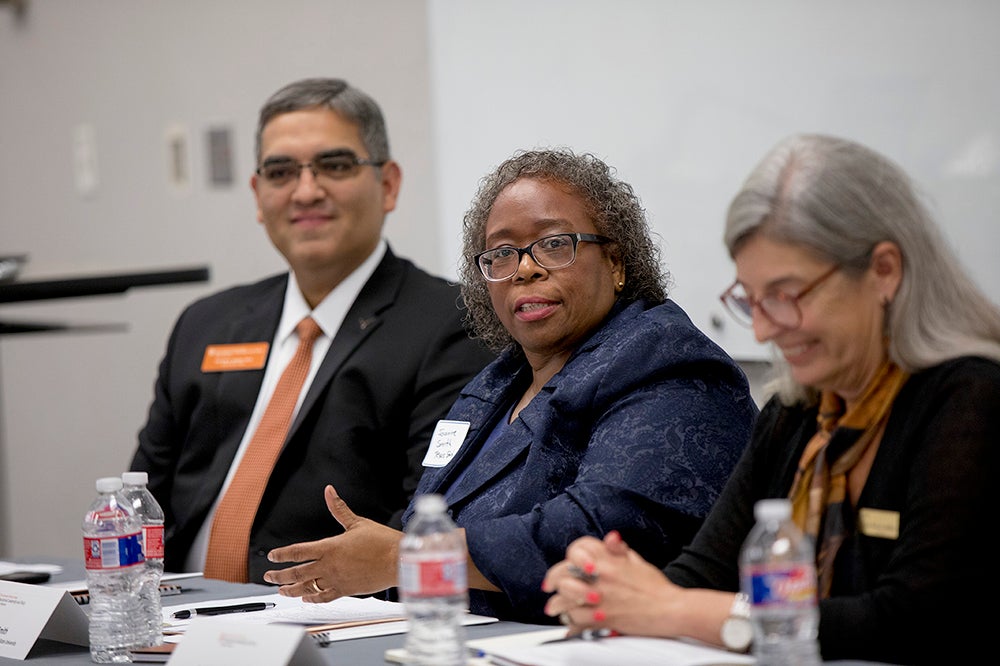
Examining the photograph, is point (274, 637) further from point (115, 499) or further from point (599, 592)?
point (115, 499)

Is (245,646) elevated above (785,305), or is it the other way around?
(785,305)

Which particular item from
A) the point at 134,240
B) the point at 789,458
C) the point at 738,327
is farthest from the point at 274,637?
the point at 134,240

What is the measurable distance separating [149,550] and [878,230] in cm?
134

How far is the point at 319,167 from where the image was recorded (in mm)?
3439

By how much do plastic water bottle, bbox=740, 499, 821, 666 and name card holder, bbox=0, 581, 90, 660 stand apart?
3.78ft

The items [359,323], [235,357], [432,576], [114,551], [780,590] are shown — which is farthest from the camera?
[235,357]

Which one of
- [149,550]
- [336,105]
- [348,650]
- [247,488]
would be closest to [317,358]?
[247,488]

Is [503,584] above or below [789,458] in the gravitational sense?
below

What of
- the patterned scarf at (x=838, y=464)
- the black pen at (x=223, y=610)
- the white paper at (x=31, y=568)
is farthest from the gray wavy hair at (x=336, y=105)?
the patterned scarf at (x=838, y=464)

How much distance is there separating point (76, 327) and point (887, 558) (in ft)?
10.3

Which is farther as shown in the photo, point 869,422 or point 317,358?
point 317,358

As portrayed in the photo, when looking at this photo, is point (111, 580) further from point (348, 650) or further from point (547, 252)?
point (547, 252)

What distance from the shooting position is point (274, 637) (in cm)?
158

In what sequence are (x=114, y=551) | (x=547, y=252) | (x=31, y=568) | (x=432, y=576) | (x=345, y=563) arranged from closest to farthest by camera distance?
1. (x=432, y=576)
2. (x=114, y=551)
3. (x=345, y=563)
4. (x=547, y=252)
5. (x=31, y=568)
